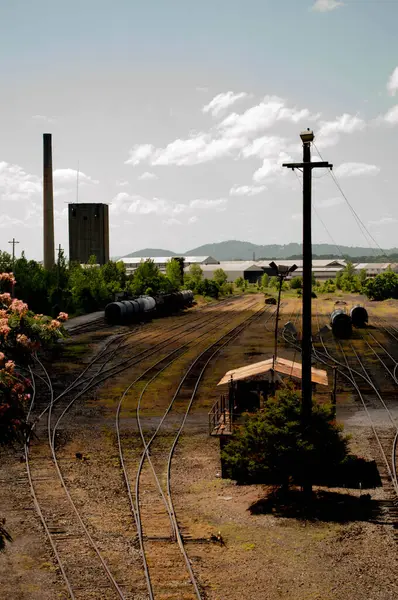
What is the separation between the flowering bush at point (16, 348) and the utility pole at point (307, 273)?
6900 millimetres

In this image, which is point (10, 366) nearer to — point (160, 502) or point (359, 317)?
point (160, 502)

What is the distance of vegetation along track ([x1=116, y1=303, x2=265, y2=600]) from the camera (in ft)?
44.4

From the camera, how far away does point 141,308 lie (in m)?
72.4

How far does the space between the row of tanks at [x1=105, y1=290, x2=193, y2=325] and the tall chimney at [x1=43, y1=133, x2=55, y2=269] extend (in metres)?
19.7

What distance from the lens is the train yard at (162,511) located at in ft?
44.6

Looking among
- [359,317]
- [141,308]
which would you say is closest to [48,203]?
[141,308]

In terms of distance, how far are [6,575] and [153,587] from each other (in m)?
3.28

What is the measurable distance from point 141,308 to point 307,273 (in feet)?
182

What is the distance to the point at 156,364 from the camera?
42719mm

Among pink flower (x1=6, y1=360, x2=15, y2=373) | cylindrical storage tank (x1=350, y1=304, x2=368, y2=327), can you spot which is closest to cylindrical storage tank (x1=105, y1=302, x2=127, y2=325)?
cylindrical storage tank (x1=350, y1=304, x2=368, y2=327)

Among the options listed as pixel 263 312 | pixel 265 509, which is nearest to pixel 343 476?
pixel 265 509

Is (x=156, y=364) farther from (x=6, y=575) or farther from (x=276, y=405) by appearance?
(x=6, y=575)

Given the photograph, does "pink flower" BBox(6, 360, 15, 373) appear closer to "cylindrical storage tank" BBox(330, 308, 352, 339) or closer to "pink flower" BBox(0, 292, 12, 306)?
"pink flower" BBox(0, 292, 12, 306)

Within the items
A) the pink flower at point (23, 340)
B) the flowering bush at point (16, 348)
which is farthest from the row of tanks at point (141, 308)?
the pink flower at point (23, 340)
